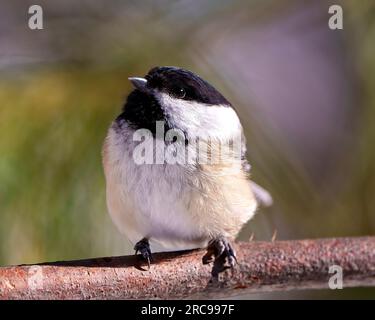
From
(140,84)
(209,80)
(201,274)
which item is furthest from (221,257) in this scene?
(209,80)

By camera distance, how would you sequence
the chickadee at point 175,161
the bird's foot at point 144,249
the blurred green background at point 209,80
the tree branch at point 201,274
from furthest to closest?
the blurred green background at point 209,80 < the chickadee at point 175,161 < the bird's foot at point 144,249 < the tree branch at point 201,274

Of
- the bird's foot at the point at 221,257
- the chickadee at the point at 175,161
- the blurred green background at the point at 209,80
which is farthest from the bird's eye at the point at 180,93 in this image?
the bird's foot at the point at 221,257

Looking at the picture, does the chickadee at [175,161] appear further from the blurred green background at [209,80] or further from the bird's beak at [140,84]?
the blurred green background at [209,80]

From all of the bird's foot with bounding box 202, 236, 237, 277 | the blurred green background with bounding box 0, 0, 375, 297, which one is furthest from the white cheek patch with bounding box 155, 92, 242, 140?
the bird's foot with bounding box 202, 236, 237, 277

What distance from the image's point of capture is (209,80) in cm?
213

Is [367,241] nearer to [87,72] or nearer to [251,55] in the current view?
[87,72]

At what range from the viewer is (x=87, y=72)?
6.81 feet

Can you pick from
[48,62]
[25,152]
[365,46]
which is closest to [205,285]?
[25,152]

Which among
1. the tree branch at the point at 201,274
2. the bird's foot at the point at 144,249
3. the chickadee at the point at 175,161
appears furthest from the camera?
the chickadee at the point at 175,161

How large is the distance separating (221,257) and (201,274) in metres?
0.07

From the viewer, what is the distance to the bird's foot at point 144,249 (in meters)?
1.67

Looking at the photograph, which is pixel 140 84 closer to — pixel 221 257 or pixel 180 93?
pixel 180 93

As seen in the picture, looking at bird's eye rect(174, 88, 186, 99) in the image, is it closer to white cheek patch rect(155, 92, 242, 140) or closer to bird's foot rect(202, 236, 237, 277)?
white cheek patch rect(155, 92, 242, 140)

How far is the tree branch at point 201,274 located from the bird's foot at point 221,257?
0.02 m
